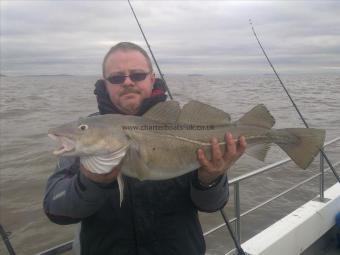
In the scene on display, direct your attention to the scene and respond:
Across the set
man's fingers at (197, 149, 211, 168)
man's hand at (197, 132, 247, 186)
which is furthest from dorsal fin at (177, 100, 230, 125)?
man's fingers at (197, 149, 211, 168)

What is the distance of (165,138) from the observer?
2.61 metres

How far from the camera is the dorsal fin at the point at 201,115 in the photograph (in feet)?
8.89

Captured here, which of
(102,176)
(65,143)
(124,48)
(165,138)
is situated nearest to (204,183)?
(165,138)

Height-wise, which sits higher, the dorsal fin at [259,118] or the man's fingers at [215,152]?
the dorsal fin at [259,118]

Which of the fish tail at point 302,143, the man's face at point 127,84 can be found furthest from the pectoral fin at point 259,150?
the man's face at point 127,84

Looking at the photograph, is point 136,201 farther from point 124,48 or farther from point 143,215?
point 124,48

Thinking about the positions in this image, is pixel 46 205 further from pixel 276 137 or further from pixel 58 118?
pixel 58 118

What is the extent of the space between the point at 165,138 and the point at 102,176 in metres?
0.49

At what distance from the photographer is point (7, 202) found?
1043 cm

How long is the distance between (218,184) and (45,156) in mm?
12672

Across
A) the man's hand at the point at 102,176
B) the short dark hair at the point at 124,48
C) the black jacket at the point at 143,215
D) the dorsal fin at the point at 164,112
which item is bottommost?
the black jacket at the point at 143,215

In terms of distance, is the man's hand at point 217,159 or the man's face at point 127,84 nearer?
the man's hand at point 217,159

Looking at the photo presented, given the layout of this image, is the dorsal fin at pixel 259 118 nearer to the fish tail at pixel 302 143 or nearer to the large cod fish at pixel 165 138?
the large cod fish at pixel 165 138

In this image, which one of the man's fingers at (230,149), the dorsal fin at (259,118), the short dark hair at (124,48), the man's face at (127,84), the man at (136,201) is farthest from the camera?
the short dark hair at (124,48)
